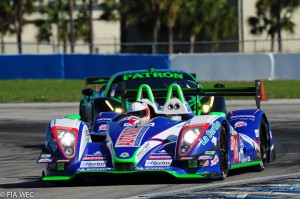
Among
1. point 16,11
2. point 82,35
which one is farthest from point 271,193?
point 82,35

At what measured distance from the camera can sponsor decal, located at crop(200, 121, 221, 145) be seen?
11.6 metres

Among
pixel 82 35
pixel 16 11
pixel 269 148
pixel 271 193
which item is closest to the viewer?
pixel 271 193

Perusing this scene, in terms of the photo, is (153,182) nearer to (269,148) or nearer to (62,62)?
(269,148)

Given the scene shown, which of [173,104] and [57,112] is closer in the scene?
[173,104]

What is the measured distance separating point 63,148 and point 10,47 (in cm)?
7473

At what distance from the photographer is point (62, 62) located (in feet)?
149

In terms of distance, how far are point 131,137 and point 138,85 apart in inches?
261

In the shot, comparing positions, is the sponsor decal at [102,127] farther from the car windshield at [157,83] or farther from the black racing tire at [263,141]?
the car windshield at [157,83]

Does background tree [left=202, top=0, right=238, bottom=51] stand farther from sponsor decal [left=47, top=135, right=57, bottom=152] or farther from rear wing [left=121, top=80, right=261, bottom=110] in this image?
sponsor decal [left=47, top=135, right=57, bottom=152]

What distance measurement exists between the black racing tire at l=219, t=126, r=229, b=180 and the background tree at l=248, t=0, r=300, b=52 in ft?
A: 189

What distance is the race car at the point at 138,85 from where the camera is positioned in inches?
680

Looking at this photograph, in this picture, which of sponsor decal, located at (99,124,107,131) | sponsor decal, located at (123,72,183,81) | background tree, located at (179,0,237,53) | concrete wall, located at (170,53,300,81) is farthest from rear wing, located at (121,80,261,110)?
background tree, located at (179,0,237,53)

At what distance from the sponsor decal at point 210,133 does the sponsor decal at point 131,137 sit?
26.1 inches

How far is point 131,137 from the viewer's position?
1166cm
